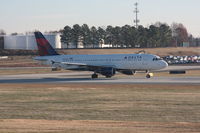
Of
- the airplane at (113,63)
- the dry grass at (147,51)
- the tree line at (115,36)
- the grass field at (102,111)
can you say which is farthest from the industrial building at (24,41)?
the grass field at (102,111)

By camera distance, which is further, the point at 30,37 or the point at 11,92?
the point at 30,37

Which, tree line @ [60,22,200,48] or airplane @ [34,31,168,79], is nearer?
airplane @ [34,31,168,79]

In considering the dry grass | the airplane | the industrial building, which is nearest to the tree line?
the industrial building

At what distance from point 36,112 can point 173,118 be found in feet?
26.4

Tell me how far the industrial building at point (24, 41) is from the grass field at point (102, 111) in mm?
133254

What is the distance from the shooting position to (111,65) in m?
61.8

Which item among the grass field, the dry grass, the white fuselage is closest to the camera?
the grass field

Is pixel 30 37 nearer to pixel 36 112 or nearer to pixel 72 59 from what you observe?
pixel 72 59

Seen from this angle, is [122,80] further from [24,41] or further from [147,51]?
[24,41]

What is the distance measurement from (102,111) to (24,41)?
152943 mm

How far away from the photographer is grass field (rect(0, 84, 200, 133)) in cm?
2306

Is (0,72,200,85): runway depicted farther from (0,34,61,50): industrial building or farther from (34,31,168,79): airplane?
(0,34,61,50): industrial building

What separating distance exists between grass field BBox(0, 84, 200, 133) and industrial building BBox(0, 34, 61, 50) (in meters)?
133

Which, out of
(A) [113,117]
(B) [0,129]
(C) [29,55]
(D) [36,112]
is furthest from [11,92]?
(C) [29,55]
